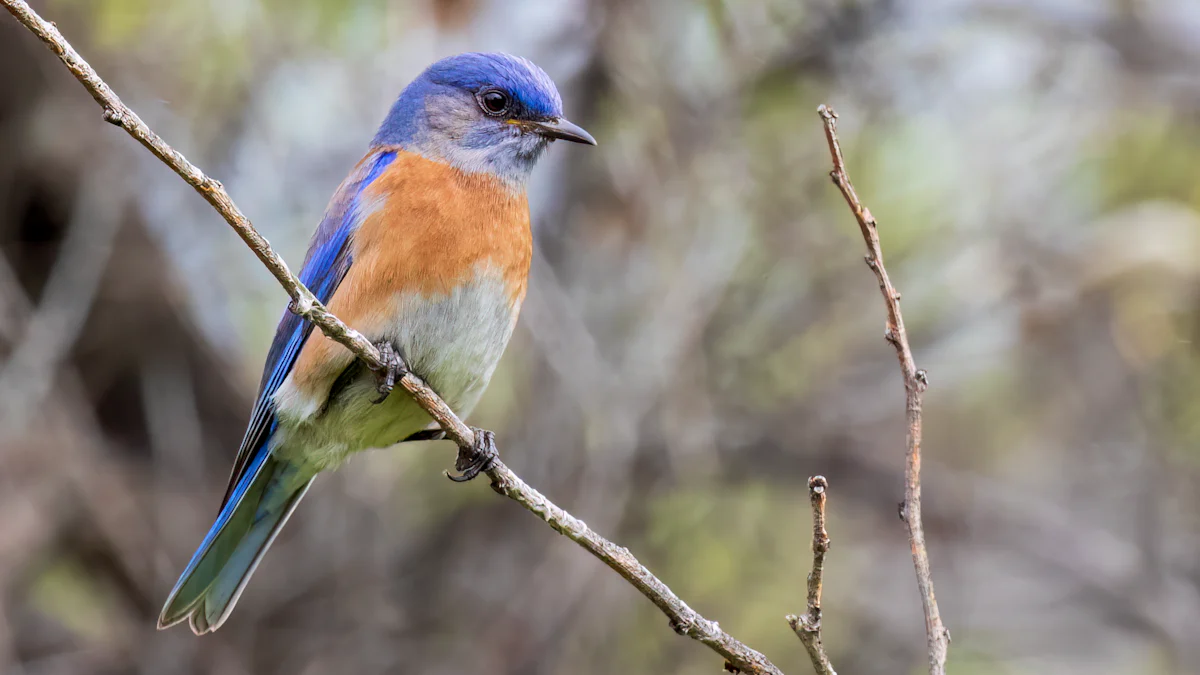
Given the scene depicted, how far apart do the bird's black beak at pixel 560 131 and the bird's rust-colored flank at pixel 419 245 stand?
287 mm

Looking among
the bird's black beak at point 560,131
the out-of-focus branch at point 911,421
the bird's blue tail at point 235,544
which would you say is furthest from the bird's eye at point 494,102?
the out-of-focus branch at point 911,421

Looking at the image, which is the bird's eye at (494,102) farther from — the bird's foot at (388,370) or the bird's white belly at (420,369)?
the bird's foot at (388,370)

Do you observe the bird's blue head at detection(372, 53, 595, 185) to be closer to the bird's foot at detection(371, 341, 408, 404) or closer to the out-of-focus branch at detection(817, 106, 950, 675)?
the bird's foot at detection(371, 341, 408, 404)

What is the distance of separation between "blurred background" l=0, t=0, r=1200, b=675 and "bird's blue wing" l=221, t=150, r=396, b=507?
177cm

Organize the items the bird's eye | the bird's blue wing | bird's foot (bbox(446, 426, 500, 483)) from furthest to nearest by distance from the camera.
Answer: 1. the bird's eye
2. the bird's blue wing
3. bird's foot (bbox(446, 426, 500, 483))

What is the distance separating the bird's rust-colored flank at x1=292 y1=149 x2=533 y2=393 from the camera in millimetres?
3572

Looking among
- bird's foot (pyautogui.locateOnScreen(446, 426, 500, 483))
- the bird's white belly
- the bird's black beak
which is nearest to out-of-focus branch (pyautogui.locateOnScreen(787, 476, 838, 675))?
bird's foot (pyautogui.locateOnScreen(446, 426, 500, 483))

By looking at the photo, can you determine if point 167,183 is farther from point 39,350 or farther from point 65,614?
point 65,614

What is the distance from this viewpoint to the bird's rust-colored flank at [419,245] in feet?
11.7

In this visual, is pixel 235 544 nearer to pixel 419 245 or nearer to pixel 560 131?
pixel 419 245

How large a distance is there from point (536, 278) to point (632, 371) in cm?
67

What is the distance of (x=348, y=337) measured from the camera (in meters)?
2.70

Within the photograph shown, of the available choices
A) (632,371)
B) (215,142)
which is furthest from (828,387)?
(215,142)

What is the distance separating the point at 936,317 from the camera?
6.09m
